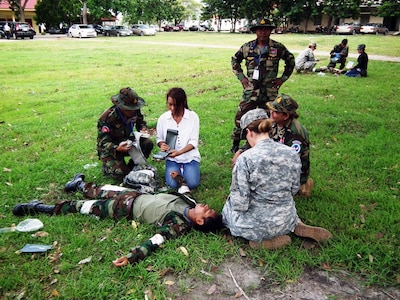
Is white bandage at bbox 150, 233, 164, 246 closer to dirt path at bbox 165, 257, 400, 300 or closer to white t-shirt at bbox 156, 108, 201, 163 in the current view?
dirt path at bbox 165, 257, 400, 300

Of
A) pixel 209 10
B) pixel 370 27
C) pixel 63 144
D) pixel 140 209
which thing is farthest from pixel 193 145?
pixel 209 10

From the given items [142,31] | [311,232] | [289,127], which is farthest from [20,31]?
[311,232]

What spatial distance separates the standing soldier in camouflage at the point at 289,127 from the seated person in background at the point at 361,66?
349 inches

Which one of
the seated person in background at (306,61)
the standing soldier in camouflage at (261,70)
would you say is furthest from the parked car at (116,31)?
the standing soldier in camouflage at (261,70)

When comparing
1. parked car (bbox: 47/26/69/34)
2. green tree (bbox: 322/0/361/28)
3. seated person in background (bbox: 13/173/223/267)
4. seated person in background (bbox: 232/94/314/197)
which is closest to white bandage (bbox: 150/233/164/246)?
seated person in background (bbox: 13/173/223/267)

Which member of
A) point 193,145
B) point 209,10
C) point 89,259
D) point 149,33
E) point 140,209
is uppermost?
point 209,10

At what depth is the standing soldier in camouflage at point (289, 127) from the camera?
3654 mm

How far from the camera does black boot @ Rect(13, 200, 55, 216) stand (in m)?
3.74

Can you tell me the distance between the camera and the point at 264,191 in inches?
117

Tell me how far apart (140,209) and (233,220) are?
0.97m

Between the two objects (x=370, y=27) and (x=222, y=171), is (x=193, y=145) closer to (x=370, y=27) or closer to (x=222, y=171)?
(x=222, y=171)

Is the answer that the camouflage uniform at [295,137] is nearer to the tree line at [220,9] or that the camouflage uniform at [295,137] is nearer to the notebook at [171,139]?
the notebook at [171,139]

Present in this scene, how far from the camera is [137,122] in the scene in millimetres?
4746

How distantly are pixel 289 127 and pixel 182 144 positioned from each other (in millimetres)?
1355
